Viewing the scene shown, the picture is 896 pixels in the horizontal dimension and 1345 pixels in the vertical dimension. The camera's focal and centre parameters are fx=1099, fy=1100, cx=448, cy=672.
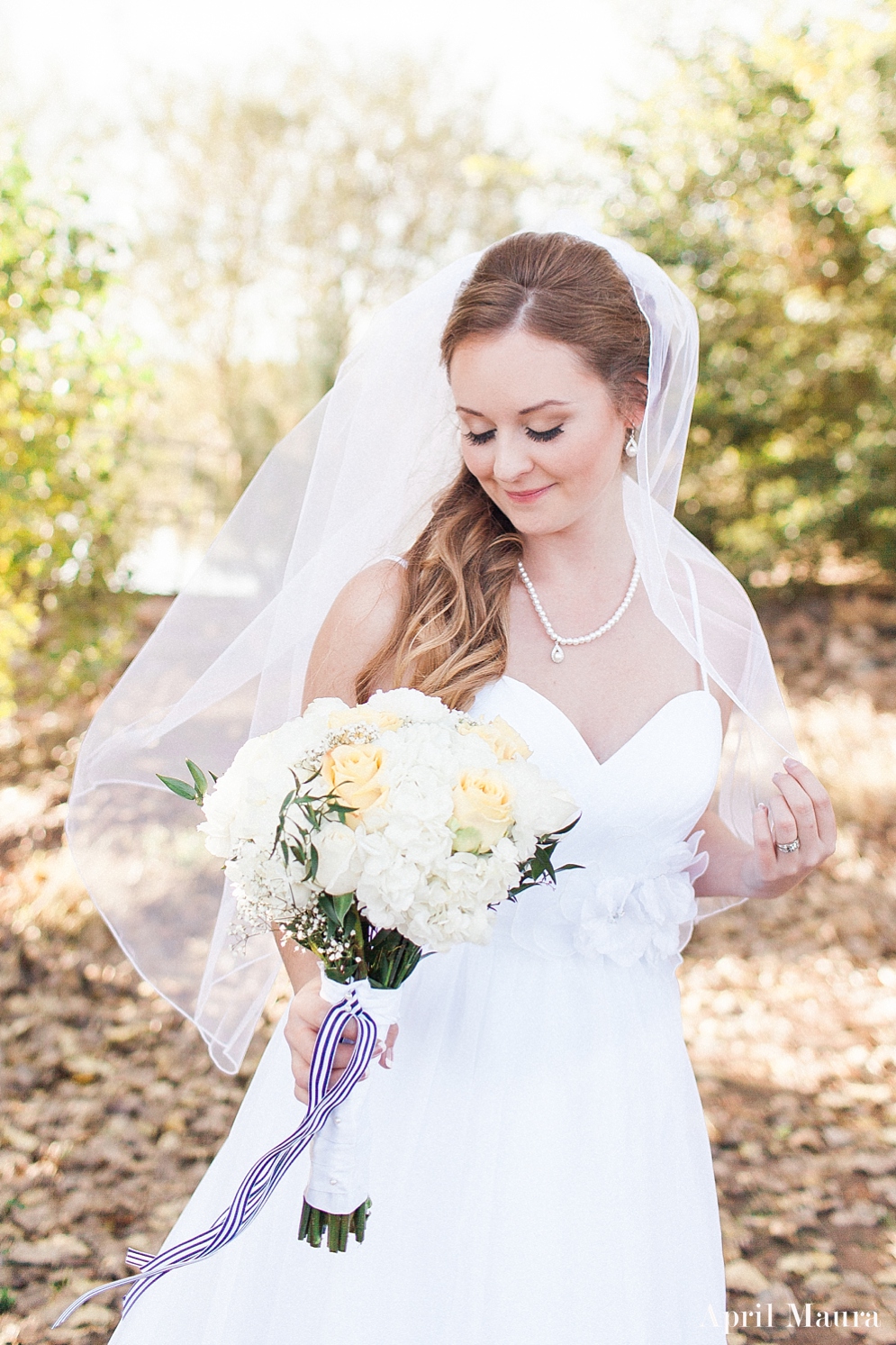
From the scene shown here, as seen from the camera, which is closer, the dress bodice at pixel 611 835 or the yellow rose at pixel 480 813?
the yellow rose at pixel 480 813

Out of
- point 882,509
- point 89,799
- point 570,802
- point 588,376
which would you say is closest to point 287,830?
point 570,802

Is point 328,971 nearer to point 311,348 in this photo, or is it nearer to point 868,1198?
point 868,1198

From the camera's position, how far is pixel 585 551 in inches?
95.5

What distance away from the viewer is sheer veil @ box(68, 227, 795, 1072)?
7.70ft

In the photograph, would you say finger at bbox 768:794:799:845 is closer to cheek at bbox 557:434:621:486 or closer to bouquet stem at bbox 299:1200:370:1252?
cheek at bbox 557:434:621:486

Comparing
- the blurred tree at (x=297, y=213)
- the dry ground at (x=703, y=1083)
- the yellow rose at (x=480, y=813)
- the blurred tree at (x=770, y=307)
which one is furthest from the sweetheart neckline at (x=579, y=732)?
the blurred tree at (x=297, y=213)

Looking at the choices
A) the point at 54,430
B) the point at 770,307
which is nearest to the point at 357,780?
the point at 54,430

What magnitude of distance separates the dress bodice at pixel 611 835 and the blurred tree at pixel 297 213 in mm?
17449

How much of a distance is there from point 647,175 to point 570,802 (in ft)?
31.3

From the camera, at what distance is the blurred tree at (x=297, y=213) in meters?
19.3

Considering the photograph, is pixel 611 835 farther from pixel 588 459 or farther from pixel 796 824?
pixel 588 459

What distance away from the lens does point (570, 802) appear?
1.63 m

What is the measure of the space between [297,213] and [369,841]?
20335 millimetres

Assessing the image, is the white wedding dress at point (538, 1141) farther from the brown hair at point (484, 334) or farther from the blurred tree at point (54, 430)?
the blurred tree at point (54, 430)
